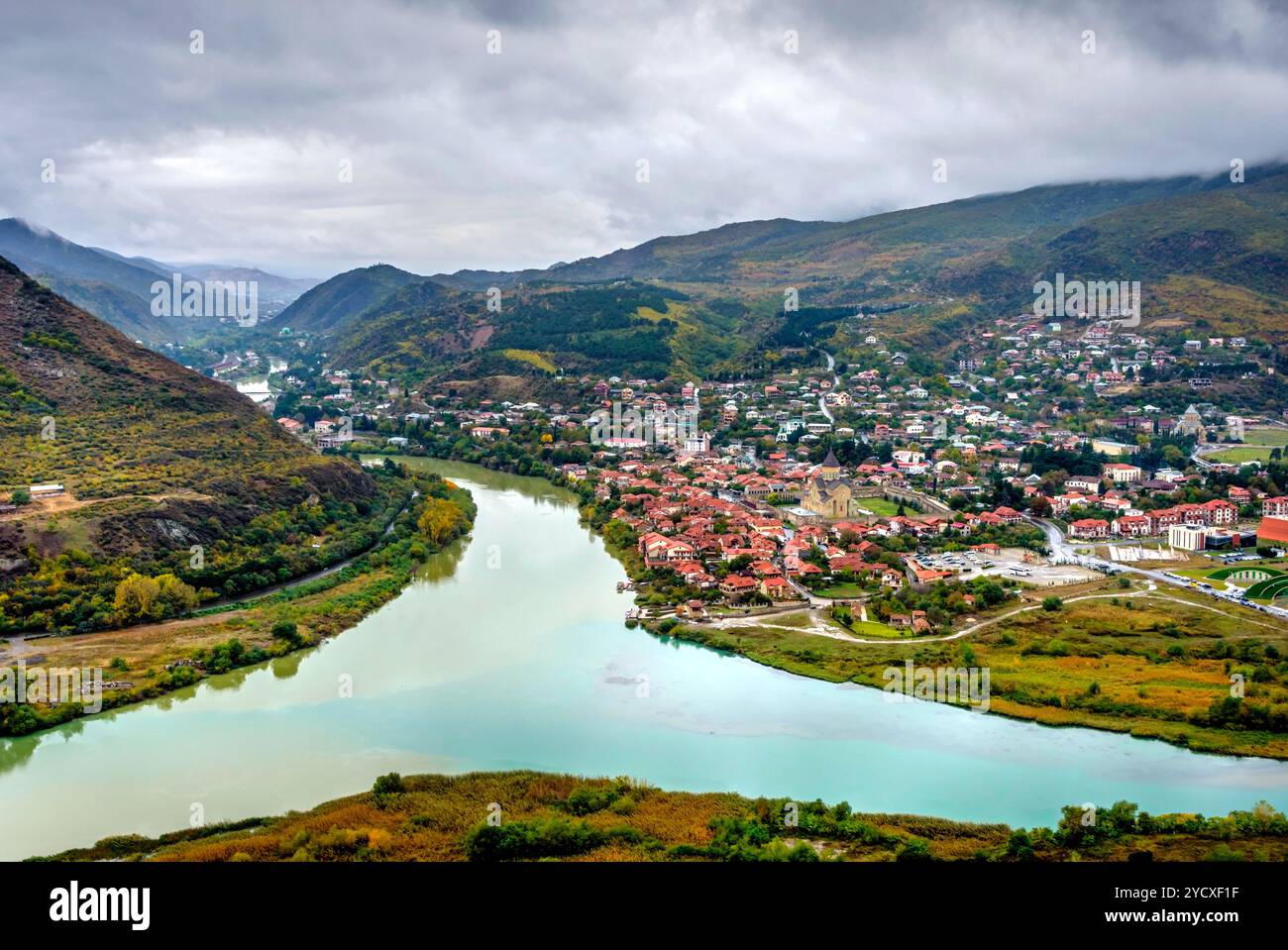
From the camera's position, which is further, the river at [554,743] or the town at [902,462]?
the town at [902,462]
